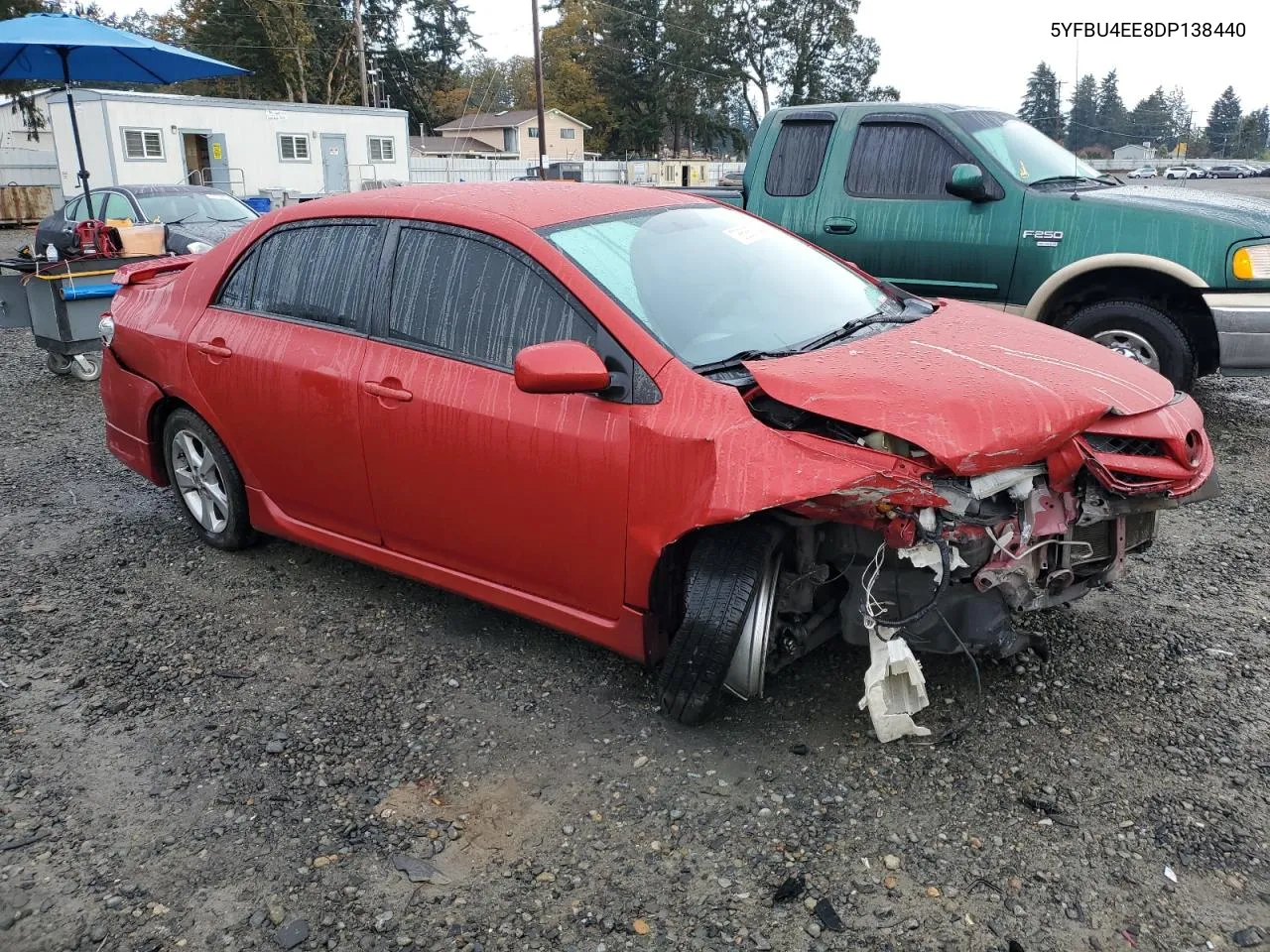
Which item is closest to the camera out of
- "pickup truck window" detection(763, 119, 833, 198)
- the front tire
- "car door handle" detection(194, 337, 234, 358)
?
"car door handle" detection(194, 337, 234, 358)

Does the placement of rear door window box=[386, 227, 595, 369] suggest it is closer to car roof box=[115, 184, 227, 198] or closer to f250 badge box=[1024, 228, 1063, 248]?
f250 badge box=[1024, 228, 1063, 248]

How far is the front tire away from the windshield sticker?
236 centimetres

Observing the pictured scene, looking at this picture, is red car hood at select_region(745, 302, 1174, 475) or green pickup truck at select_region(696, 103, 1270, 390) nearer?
red car hood at select_region(745, 302, 1174, 475)

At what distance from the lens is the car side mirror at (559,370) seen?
2885 millimetres

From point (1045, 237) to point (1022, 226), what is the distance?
153mm

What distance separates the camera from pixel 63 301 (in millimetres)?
7984

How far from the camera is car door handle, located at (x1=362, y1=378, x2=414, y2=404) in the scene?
11.5 ft

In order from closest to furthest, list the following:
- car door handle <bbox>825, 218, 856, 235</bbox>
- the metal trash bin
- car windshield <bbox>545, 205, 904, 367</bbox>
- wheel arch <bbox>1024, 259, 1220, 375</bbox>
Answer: car windshield <bbox>545, 205, 904, 367</bbox>, wheel arch <bbox>1024, 259, 1220, 375</bbox>, car door handle <bbox>825, 218, 856, 235</bbox>, the metal trash bin

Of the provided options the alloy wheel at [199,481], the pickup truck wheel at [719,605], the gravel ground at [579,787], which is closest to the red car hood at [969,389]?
the pickup truck wheel at [719,605]

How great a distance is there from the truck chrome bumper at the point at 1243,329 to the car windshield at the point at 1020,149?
1351mm

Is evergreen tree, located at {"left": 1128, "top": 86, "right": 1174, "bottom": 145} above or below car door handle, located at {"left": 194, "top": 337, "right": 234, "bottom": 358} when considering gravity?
above

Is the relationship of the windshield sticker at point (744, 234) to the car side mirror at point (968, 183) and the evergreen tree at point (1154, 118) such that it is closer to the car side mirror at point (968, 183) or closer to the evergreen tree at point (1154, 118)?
the car side mirror at point (968, 183)

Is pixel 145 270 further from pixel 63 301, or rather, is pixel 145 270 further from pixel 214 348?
pixel 63 301

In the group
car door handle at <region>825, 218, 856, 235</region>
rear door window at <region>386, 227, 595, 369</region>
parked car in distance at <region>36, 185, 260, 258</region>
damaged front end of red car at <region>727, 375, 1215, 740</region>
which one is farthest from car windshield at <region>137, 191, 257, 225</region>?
damaged front end of red car at <region>727, 375, 1215, 740</region>
